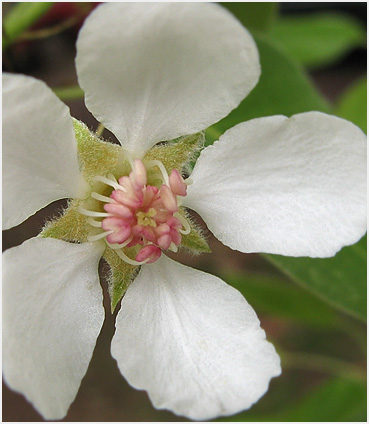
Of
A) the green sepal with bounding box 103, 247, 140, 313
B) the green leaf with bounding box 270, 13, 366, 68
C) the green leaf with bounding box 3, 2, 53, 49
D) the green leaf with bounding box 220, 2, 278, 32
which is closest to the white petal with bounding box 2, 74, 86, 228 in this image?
the green sepal with bounding box 103, 247, 140, 313

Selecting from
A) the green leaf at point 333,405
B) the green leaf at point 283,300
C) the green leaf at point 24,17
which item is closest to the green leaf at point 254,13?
the green leaf at point 24,17

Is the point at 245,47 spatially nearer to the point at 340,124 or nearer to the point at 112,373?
the point at 340,124

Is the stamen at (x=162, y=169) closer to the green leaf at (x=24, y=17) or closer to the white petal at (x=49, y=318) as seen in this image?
the white petal at (x=49, y=318)

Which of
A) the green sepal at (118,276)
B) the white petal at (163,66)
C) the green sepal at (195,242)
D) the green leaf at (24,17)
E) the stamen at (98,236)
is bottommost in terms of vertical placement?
the green sepal at (118,276)

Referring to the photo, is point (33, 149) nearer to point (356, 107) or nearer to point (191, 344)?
point (191, 344)

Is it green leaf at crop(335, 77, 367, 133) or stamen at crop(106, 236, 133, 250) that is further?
green leaf at crop(335, 77, 367, 133)

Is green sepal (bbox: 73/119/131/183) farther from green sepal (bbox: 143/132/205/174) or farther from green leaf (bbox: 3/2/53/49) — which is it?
green leaf (bbox: 3/2/53/49)

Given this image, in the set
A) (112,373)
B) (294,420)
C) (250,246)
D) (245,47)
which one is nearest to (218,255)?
(112,373)
